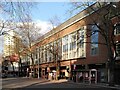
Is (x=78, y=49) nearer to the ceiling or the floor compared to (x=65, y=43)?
nearer to the floor

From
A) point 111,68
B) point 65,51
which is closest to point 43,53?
point 65,51

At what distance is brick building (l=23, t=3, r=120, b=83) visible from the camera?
60.2m

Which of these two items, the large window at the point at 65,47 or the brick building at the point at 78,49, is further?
the large window at the point at 65,47

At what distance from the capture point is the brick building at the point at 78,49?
60219 mm

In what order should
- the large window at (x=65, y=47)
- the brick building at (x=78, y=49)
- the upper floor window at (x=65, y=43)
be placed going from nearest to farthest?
the brick building at (x=78, y=49) → the large window at (x=65, y=47) → the upper floor window at (x=65, y=43)

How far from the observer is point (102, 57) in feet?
200

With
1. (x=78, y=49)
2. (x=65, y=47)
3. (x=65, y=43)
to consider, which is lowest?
(x=78, y=49)

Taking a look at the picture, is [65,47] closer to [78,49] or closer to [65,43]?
[65,43]

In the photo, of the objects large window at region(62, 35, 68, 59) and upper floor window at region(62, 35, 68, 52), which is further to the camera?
upper floor window at region(62, 35, 68, 52)

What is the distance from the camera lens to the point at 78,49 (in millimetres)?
73812

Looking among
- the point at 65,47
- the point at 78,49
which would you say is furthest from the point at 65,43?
the point at 78,49

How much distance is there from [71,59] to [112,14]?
108 ft

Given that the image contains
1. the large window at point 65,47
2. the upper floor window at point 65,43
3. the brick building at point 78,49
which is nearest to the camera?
the brick building at point 78,49

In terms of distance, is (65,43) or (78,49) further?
(65,43)
